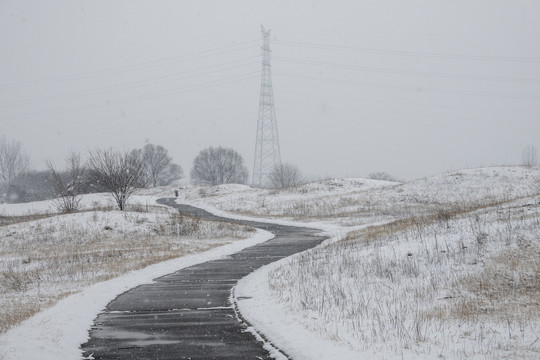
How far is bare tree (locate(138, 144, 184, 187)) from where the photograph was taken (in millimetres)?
103938

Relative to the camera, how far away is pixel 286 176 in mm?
91375

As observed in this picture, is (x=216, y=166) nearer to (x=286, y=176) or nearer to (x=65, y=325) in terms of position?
(x=286, y=176)

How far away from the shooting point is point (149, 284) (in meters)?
10.9

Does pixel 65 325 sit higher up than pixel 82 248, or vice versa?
pixel 65 325

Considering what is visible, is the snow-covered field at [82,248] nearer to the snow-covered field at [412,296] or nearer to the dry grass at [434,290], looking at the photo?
the snow-covered field at [412,296]

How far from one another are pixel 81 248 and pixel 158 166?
86674 millimetres

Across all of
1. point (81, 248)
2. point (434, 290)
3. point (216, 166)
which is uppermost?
point (216, 166)

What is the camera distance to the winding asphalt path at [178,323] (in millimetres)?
5668

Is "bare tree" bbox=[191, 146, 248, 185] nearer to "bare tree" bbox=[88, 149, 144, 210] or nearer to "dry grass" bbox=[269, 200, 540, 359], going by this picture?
"bare tree" bbox=[88, 149, 144, 210]

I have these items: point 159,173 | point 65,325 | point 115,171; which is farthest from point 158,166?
point 65,325

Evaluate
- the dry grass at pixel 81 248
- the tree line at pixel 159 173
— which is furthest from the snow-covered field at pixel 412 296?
the tree line at pixel 159 173

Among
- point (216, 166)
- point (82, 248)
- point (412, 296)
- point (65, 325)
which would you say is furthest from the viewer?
point (216, 166)

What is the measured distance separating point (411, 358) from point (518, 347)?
4.68 ft

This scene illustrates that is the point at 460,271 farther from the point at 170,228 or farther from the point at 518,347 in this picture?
the point at 170,228
